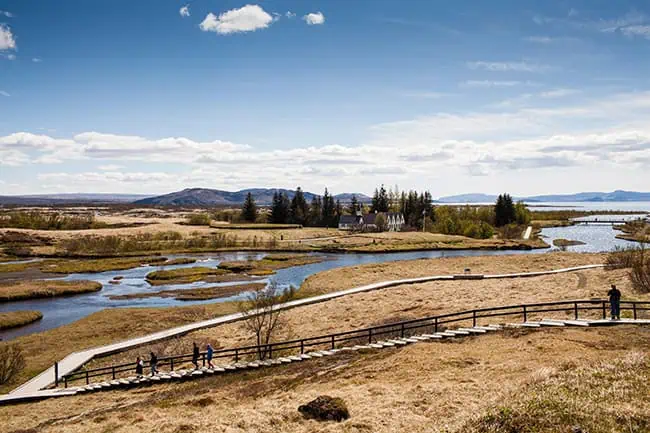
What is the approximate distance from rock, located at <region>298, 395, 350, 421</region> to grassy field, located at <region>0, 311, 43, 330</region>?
1502 inches

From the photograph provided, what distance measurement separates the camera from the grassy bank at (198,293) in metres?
57.7

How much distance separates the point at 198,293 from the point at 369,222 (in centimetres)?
10319

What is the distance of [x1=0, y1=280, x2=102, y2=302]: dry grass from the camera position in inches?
2311

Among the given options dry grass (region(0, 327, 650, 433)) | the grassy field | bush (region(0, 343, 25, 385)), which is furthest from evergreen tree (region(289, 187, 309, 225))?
dry grass (region(0, 327, 650, 433))

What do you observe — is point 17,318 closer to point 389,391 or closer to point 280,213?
point 389,391

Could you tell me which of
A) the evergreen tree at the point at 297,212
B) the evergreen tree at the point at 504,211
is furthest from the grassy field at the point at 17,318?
the evergreen tree at the point at 504,211

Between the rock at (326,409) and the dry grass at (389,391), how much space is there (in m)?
0.32

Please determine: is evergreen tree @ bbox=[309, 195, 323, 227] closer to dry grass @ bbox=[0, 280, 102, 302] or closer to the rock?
A: dry grass @ bbox=[0, 280, 102, 302]

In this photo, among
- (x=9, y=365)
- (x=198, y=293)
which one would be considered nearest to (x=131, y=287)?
(x=198, y=293)

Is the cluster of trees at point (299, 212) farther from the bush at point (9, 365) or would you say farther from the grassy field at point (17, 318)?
the bush at point (9, 365)

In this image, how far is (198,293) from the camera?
59.7 meters

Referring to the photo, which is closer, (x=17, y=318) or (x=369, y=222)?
(x=17, y=318)

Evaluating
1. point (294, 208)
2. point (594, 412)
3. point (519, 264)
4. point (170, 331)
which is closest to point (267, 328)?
point (170, 331)

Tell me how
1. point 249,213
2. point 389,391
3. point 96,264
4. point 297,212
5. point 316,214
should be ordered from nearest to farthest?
1. point 389,391
2. point 96,264
3. point 297,212
4. point 249,213
5. point 316,214
